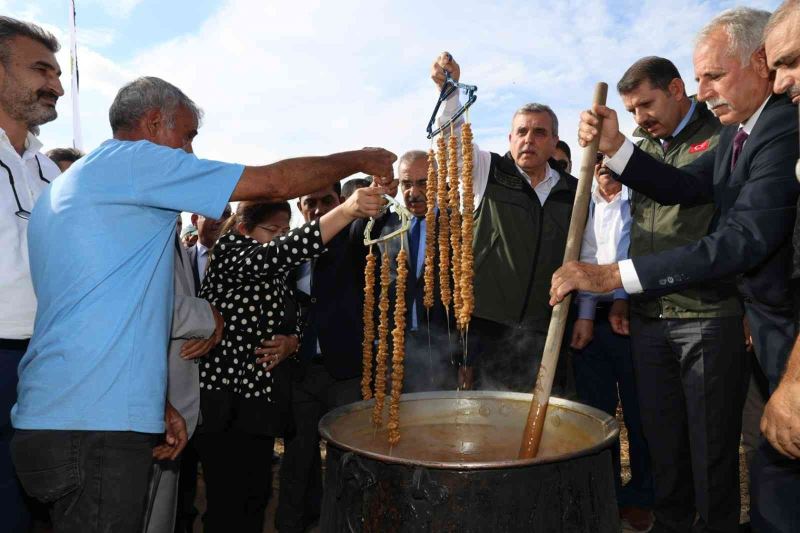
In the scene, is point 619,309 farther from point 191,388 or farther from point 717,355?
point 191,388

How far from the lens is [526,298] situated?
4223 mm

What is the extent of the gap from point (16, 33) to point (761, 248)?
3.68 metres

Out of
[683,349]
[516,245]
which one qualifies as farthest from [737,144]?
[516,245]

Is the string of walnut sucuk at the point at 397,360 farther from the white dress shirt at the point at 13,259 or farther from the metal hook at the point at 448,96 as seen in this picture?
the white dress shirt at the point at 13,259

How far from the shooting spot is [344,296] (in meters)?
4.33

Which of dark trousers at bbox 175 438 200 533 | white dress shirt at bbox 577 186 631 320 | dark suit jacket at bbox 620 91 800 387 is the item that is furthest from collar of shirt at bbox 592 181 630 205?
dark trousers at bbox 175 438 200 533

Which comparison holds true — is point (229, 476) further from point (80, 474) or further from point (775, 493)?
point (775, 493)

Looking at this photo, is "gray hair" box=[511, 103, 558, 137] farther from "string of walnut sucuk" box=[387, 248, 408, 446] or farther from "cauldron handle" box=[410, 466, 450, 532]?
"cauldron handle" box=[410, 466, 450, 532]

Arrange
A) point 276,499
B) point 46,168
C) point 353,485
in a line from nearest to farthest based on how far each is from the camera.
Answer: point 353,485, point 46,168, point 276,499

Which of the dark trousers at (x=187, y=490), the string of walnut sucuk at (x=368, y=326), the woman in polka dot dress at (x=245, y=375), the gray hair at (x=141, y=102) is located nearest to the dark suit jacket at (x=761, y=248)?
the string of walnut sucuk at (x=368, y=326)

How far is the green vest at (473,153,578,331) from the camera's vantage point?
421cm

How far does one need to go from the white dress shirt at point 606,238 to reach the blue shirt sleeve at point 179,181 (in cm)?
323

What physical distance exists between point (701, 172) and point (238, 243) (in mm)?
2786

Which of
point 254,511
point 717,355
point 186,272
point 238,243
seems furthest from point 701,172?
point 254,511
